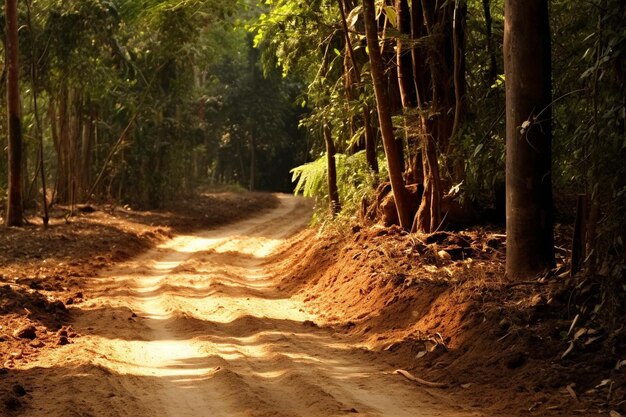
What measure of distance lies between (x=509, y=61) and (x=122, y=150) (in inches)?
851

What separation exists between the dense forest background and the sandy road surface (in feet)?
8.32

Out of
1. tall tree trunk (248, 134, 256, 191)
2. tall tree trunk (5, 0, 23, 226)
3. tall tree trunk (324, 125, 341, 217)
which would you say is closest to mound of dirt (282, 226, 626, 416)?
tall tree trunk (324, 125, 341, 217)

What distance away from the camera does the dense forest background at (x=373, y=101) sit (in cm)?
834

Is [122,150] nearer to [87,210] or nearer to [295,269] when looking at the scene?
[87,210]

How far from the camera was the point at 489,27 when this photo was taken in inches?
486

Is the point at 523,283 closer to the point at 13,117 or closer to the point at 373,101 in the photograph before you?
the point at 373,101

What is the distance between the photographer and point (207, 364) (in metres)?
9.19

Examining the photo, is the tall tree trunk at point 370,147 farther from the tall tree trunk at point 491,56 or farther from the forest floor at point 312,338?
the tall tree trunk at point 491,56

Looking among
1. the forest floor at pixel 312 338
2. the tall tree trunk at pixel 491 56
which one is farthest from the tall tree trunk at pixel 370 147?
the tall tree trunk at pixel 491 56

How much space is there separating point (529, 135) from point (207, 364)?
4.38 m

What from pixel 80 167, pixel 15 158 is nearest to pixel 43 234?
pixel 15 158

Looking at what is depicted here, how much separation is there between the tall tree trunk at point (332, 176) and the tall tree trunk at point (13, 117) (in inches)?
289

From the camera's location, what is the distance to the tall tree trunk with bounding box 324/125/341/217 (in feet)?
64.1

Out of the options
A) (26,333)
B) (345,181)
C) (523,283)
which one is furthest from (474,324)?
(345,181)
